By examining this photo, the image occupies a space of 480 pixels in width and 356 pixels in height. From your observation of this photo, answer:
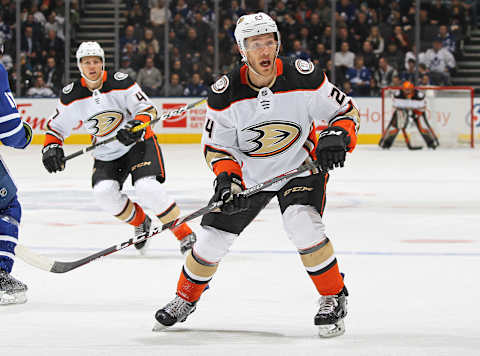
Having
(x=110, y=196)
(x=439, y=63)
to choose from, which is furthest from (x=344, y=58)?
(x=110, y=196)

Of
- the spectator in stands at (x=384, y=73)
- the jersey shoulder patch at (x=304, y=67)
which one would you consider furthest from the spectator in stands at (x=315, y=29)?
the jersey shoulder patch at (x=304, y=67)

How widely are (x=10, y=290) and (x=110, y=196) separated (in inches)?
51.9

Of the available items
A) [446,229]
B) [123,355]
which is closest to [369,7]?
[446,229]

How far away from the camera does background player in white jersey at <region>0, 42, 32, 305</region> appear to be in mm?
3461

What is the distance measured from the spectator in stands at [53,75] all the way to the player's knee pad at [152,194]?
8804 millimetres

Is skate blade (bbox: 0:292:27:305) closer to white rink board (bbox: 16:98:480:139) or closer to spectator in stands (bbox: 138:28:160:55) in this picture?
white rink board (bbox: 16:98:480:139)

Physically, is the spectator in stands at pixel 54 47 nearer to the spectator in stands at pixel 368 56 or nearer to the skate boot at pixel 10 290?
the spectator in stands at pixel 368 56

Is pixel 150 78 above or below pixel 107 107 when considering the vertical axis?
below

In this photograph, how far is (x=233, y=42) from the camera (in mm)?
13438

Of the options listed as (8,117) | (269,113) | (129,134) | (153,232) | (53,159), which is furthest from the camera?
(129,134)

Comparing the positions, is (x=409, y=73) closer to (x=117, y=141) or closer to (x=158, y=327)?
(x=117, y=141)

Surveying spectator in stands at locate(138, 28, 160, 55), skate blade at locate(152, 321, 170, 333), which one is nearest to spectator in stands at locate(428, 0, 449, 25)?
spectator in stands at locate(138, 28, 160, 55)

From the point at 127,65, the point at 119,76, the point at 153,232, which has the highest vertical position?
the point at 119,76

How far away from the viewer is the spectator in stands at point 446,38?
13734 millimetres
